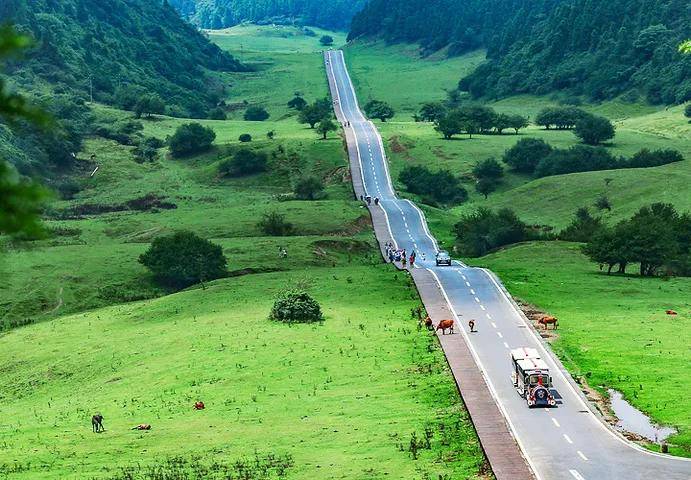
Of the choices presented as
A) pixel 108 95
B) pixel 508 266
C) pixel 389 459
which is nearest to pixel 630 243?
pixel 508 266

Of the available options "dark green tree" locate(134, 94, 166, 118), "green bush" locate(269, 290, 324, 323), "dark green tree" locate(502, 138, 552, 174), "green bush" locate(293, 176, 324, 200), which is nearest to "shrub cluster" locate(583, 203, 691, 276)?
"green bush" locate(269, 290, 324, 323)

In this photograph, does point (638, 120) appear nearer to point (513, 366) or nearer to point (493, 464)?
point (513, 366)

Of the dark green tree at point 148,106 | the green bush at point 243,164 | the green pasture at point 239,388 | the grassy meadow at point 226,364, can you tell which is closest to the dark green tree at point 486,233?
the grassy meadow at point 226,364

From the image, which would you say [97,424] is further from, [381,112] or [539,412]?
[381,112]

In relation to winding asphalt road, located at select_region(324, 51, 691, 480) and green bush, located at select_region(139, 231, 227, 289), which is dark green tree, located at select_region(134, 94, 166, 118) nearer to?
green bush, located at select_region(139, 231, 227, 289)

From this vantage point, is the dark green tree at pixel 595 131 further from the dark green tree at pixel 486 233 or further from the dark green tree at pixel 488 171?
the dark green tree at pixel 486 233

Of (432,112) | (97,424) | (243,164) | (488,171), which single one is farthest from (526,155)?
(97,424)
